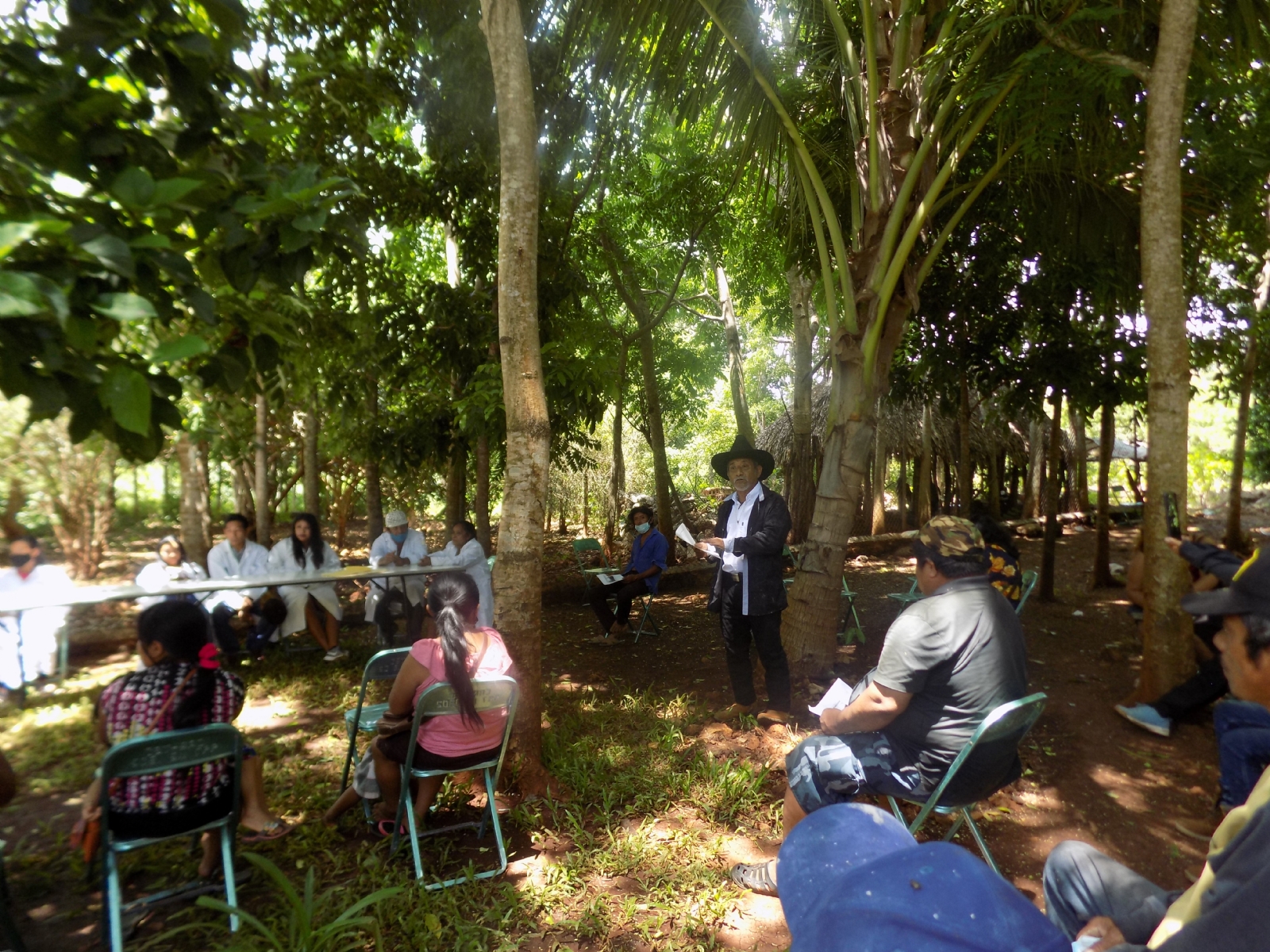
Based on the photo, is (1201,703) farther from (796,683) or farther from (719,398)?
(719,398)

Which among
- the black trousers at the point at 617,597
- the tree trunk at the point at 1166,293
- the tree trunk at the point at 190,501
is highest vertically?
the tree trunk at the point at 1166,293

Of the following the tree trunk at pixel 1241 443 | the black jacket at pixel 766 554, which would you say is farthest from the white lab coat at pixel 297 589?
the tree trunk at pixel 1241 443

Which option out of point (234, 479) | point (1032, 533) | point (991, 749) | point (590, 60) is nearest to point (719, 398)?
point (1032, 533)

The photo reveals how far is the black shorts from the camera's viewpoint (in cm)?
307

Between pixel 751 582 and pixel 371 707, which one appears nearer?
pixel 371 707

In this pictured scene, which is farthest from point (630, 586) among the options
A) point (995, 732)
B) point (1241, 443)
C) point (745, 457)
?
point (1241, 443)

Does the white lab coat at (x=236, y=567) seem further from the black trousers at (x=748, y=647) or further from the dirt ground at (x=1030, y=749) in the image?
the black trousers at (x=748, y=647)

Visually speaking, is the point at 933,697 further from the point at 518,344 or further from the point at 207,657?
the point at 207,657

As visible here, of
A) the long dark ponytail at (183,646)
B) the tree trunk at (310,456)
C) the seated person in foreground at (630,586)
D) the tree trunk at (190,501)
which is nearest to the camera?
the long dark ponytail at (183,646)

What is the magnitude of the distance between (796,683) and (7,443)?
9967 millimetres

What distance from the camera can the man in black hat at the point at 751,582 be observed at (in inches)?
171

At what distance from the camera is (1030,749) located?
4.15 meters

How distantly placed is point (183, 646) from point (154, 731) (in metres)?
0.33

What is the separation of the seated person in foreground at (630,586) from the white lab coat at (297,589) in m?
2.43
